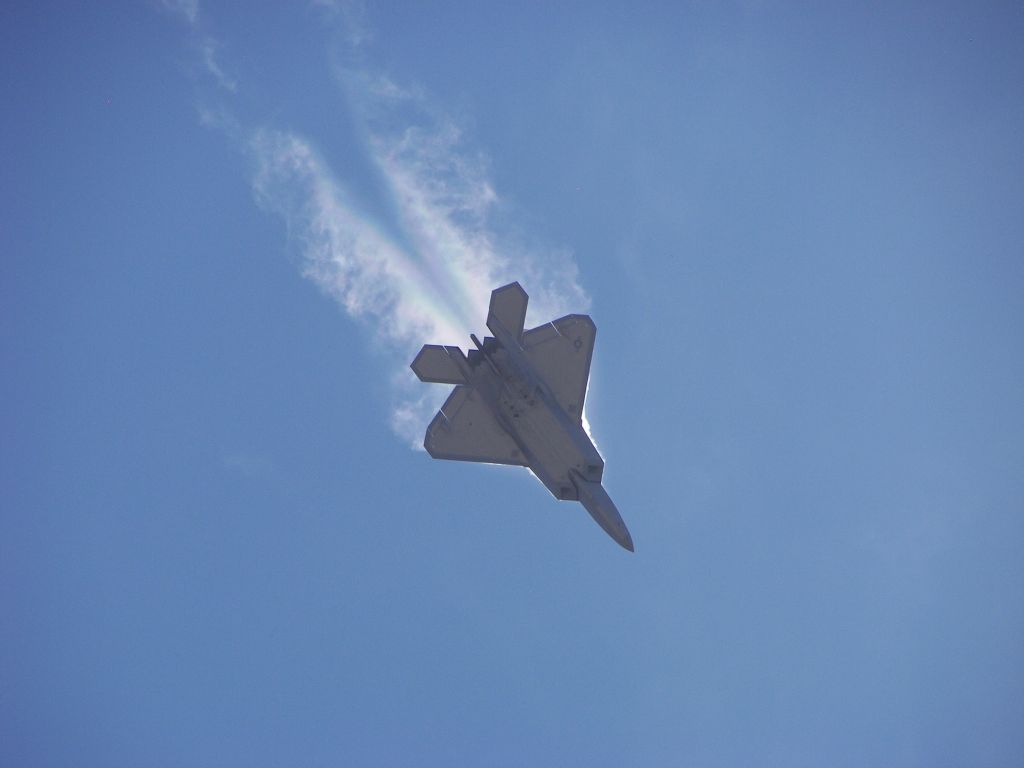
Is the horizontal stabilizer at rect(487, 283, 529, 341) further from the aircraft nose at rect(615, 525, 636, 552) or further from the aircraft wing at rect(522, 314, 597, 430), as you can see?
the aircraft nose at rect(615, 525, 636, 552)

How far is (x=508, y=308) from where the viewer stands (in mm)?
47188

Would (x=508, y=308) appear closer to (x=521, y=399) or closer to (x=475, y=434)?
(x=521, y=399)

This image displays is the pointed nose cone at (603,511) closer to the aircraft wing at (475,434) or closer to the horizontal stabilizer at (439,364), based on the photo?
the aircraft wing at (475,434)

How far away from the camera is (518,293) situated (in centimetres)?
4738

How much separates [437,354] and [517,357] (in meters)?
5.79

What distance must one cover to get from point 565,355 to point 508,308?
542 cm

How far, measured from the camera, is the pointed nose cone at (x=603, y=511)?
44031 mm

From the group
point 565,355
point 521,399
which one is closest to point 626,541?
point 521,399

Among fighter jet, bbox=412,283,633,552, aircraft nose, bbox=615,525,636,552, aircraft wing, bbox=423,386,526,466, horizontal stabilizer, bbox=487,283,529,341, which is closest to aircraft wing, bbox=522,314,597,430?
fighter jet, bbox=412,283,633,552

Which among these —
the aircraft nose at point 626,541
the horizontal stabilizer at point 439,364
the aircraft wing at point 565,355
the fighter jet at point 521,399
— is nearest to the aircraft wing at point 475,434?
the fighter jet at point 521,399

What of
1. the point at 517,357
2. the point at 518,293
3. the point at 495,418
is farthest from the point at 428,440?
the point at 518,293

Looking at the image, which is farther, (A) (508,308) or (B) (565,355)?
(B) (565,355)

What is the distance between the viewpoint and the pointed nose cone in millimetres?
44031

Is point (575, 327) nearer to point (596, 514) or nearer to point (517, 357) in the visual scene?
point (517, 357)
